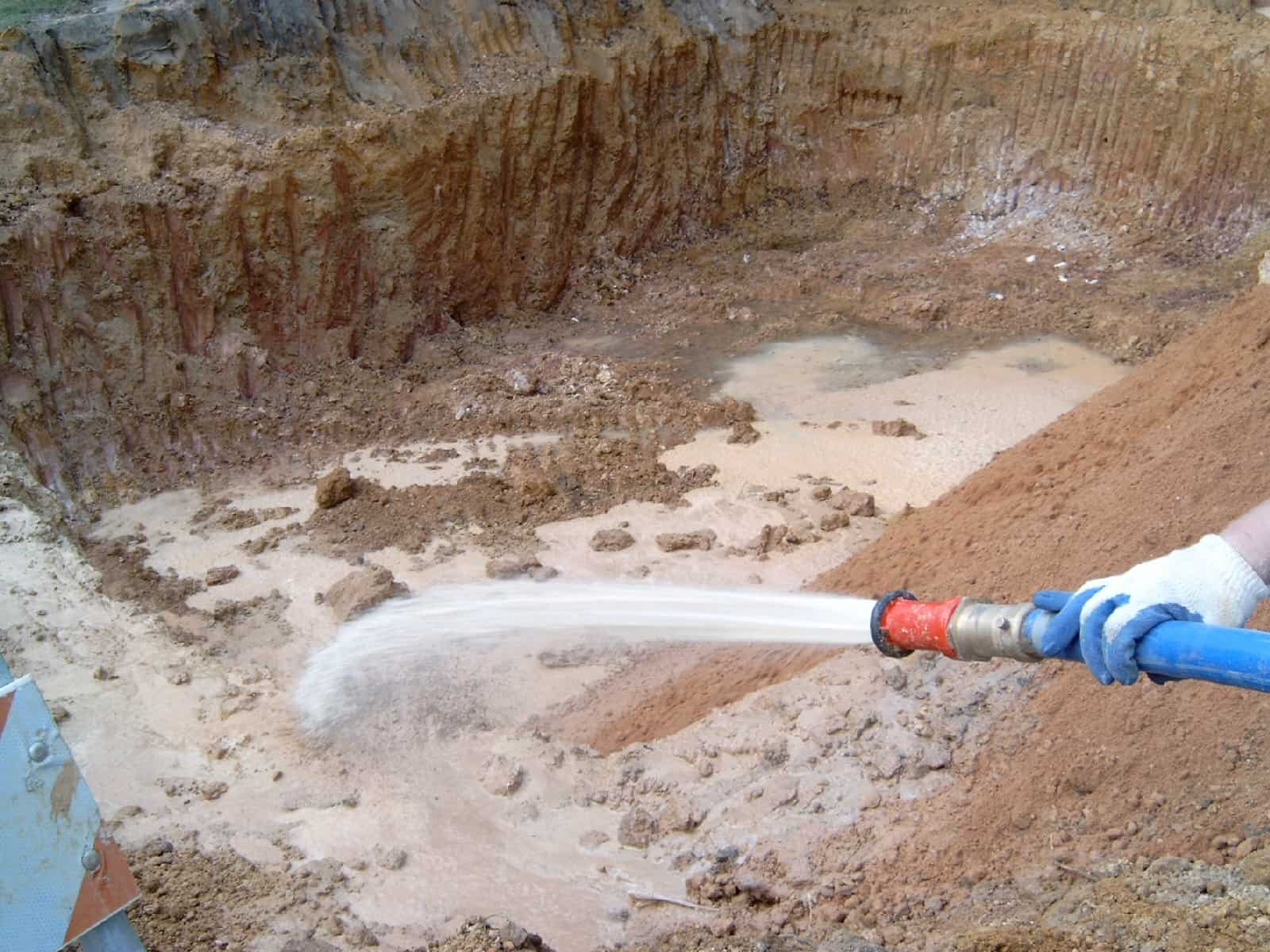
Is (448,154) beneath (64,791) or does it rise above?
above

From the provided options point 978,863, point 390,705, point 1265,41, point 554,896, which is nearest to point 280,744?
point 390,705

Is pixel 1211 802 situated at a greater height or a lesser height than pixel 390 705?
greater

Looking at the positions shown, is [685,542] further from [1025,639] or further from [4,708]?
[4,708]

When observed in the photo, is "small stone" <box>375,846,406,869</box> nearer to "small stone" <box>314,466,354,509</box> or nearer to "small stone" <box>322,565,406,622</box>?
"small stone" <box>322,565,406,622</box>

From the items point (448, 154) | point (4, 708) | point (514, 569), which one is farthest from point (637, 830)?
point (448, 154)

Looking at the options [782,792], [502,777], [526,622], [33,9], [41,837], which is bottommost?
[526,622]

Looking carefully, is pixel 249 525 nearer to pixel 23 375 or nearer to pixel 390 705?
pixel 23 375
